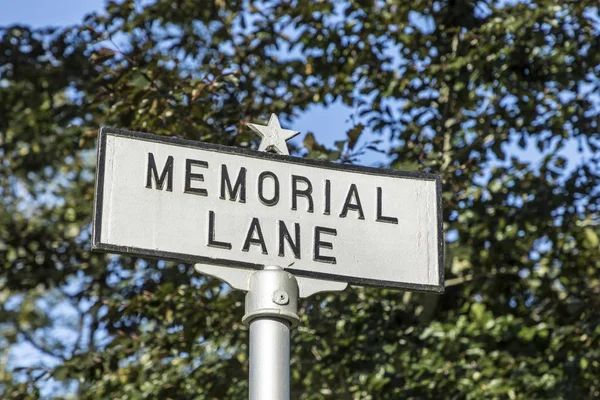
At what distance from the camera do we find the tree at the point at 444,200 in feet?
22.2

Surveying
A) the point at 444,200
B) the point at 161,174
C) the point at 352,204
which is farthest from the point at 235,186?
the point at 444,200

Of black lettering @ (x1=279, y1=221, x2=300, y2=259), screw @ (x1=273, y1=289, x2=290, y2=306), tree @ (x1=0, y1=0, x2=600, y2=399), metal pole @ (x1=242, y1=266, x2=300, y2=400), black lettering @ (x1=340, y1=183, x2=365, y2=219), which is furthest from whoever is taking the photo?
tree @ (x1=0, y1=0, x2=600, y2=399)

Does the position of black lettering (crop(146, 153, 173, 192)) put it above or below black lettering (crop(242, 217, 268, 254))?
above

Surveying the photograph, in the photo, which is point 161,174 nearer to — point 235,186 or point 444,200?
point 235,186

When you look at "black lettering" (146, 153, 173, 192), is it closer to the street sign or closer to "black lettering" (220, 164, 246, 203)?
the street sign

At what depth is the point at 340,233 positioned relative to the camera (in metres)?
2.49

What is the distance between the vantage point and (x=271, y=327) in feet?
7.49

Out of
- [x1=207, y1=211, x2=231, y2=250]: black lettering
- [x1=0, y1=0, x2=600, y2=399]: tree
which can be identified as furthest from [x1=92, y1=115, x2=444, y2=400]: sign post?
[x1=0, y1=0, x2=600, y2=399]: tree

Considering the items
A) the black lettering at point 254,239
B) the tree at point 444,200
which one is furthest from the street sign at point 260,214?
the tree at point 444,200

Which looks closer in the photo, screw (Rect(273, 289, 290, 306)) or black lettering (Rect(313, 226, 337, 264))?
screw (Rect(273, 289, 290, 306))

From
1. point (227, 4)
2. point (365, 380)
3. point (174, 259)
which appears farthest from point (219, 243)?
point (227, 4)

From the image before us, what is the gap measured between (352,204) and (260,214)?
228 mm

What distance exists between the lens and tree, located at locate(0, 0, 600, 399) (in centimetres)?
677

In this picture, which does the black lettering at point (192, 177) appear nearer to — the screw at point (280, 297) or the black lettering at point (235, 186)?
the black lettering at point (235, 186)
